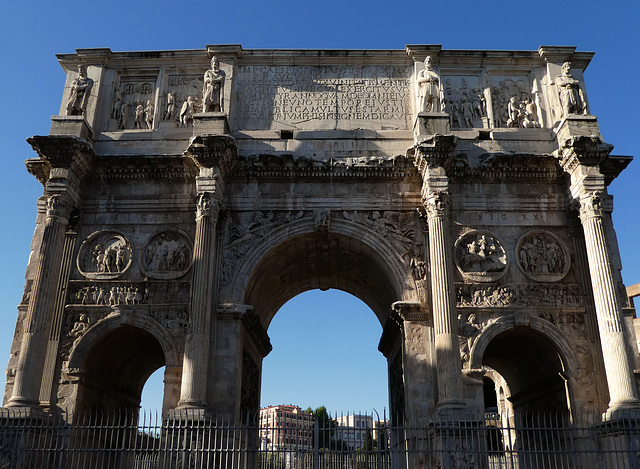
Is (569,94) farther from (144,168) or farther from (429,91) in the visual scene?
(144,168)

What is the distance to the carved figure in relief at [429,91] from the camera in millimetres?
14328

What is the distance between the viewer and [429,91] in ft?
47.2

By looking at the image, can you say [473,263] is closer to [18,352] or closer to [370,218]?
[370,218]

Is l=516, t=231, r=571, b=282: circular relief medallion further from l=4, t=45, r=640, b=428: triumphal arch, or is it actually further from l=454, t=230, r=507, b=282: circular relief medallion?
l=454, t=230, r=507, b=282: circular relief medallion

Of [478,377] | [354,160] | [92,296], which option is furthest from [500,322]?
[92,296]

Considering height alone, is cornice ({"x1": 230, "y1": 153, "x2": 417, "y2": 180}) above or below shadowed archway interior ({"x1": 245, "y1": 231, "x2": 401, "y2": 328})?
above

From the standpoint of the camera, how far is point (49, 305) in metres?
12.6

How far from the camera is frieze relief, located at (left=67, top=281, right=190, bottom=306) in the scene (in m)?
13.4

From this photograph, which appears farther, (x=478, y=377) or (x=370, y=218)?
(x=370, y=218)

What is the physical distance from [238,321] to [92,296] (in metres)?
3.42

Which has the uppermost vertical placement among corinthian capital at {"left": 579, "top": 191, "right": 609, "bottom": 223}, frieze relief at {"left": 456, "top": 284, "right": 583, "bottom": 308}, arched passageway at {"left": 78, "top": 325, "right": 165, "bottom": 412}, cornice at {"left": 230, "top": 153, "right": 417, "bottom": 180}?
cornice at {"left": 230, "top": 153, "right": 417, "bottom": 180}

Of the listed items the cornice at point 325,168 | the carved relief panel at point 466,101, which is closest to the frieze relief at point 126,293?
the cornice at point 325,168

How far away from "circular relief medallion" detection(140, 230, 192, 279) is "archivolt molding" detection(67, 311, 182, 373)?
1062 millimetres

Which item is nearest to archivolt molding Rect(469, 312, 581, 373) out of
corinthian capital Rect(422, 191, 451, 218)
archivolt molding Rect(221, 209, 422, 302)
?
archivolt molding Rect(221, 209, 422, 302)
